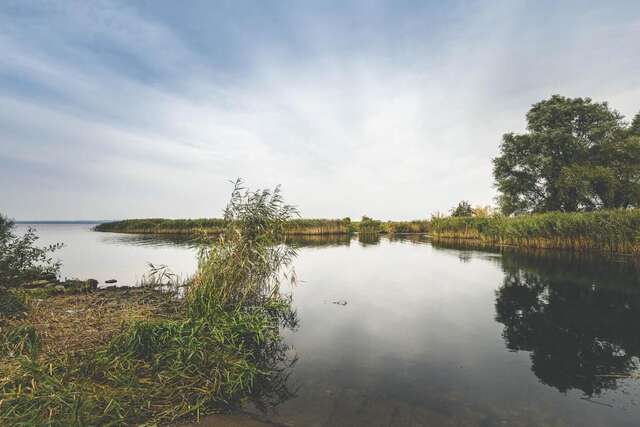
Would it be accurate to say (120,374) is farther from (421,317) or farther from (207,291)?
(421,317)

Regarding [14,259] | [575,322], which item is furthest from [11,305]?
[575,322]

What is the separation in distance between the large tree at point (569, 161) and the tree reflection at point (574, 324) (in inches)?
1007

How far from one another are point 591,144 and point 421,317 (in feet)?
147

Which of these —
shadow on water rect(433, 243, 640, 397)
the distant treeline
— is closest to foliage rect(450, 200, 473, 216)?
the distant treeline

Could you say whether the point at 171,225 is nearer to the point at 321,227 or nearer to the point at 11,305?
the point at 321,227

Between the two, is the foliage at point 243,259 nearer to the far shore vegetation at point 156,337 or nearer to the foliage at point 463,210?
the far shore vegetation at point 156,337

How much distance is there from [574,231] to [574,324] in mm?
21901

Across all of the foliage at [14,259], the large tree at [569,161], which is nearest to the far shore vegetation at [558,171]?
the large tree at [569,161]

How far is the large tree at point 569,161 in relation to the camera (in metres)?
36.1

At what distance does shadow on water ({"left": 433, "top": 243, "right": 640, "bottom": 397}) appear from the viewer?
20.6 ft

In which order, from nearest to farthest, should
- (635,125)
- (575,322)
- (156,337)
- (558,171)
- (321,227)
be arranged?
(156,337)
(575,322)
(558,171)
(635,125)
(321,227)

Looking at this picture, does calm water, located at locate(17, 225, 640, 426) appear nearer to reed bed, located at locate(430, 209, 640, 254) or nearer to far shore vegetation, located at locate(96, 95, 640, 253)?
reed bed, located at locate(430, 209, 640, 254)

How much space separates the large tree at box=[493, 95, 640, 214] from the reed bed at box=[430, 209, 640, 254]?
409 inches

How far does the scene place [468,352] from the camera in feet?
24.2
